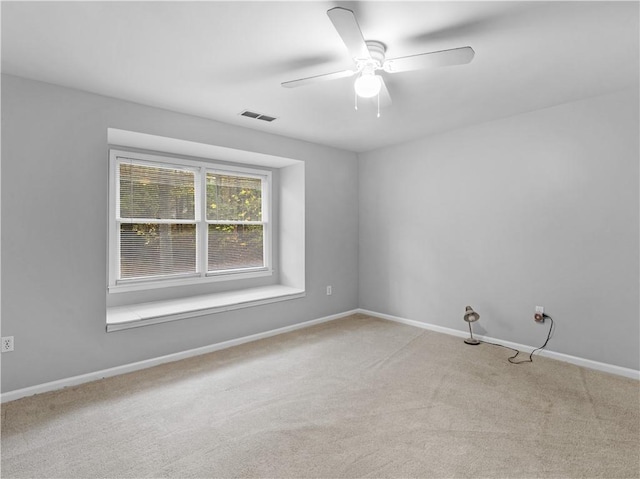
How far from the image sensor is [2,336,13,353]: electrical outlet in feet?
8.43

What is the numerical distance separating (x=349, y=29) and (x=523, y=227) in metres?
2.79

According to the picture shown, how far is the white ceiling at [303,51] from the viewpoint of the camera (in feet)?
6.21

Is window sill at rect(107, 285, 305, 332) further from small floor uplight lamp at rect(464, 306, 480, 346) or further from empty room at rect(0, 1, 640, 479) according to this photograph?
small floor uplight lamp at rect(464, 306, 480, 346)

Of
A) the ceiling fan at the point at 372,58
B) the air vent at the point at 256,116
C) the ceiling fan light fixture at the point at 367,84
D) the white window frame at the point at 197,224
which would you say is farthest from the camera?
the white window frame at the point at 197,224

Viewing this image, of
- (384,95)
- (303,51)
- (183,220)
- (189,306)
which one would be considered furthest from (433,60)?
A: (183,220)

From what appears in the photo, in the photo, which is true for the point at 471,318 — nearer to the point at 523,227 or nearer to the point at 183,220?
the point at 523,227

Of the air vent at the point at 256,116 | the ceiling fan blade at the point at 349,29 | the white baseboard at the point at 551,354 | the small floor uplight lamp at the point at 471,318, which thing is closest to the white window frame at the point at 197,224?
the air vent at the point at 256,116

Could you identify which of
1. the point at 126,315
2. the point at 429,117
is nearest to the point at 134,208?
the point at 126,315

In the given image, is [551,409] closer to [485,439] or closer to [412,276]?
[485,439]

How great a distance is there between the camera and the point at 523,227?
3584mm

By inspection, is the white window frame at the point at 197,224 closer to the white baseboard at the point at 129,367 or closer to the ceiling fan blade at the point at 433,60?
the white baseboard at the point at 129,367

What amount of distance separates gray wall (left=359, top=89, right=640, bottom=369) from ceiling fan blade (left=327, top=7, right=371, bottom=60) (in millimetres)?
2363

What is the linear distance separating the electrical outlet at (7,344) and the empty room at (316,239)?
0.08 feet

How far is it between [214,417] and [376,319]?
2.88m
